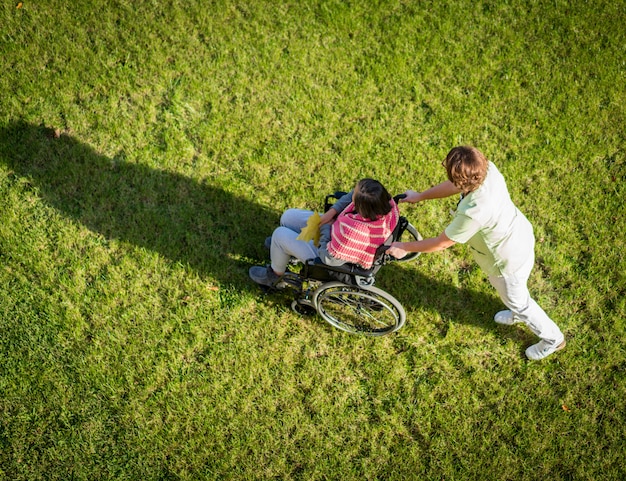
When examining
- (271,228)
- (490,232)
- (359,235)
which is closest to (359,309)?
(359,235)

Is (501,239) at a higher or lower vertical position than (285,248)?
higher

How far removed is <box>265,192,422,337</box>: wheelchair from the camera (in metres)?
3.69

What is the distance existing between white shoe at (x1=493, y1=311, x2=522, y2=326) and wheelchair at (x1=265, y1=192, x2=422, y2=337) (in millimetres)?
1012

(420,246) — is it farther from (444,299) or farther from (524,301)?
(444,299)

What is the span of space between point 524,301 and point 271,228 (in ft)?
8.15

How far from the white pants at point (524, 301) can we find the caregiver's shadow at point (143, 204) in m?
2.28

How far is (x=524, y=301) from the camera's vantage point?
4.04m

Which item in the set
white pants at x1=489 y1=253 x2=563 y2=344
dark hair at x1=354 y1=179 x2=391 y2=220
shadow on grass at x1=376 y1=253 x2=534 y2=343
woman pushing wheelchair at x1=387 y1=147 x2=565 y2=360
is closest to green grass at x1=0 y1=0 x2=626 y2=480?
shadow on grass at x1=376 y1=253 x2=534 y2=343

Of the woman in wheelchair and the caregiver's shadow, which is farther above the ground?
the woman in wheelchair

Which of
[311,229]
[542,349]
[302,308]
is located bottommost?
[302,308]

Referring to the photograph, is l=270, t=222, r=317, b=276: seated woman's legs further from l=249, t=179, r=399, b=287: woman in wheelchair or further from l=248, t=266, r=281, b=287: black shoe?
l=248, t=266, r=281, b=287: black shoe

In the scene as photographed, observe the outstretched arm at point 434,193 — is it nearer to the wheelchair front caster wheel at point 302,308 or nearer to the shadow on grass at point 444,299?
the shadow on grass at point 444,299

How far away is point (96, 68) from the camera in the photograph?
5695 mm

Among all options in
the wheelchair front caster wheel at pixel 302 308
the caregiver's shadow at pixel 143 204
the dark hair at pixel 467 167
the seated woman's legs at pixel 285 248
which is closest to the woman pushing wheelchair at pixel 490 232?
the dark hair at pixel 467 167
